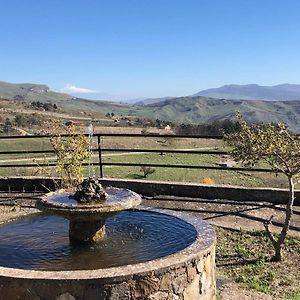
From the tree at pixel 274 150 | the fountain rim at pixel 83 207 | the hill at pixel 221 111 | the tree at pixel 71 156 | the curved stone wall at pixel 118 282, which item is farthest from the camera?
the hill at pixel 221 111

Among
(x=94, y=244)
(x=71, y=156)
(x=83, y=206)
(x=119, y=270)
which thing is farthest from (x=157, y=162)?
(x=119, y=270)

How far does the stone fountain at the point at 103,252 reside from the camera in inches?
188

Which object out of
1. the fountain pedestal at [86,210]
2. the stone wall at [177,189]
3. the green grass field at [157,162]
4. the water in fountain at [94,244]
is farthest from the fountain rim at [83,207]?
the green grass field at [157,162]

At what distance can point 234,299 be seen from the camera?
625 centimetres

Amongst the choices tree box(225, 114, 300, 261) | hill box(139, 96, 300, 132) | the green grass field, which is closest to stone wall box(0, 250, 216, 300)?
tree box(225, 114, 300, 261)

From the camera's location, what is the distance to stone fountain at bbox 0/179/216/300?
4.78 meters

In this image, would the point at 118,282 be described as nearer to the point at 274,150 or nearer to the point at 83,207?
the point at 83,207

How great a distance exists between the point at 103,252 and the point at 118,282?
1.17m

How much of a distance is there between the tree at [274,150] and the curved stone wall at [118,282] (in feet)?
8.70

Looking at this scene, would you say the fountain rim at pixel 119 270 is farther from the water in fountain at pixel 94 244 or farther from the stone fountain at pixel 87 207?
the stone fountain at pixel 87 207

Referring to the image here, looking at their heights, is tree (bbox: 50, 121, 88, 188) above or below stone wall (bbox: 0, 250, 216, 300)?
above

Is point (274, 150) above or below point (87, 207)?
above

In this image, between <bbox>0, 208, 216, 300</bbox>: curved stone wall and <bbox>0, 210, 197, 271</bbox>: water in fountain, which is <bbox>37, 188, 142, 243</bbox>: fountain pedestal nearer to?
<bbox>0, 210, 197, 271</bbox>: water in fountain

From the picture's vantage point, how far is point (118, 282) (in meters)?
4.79
